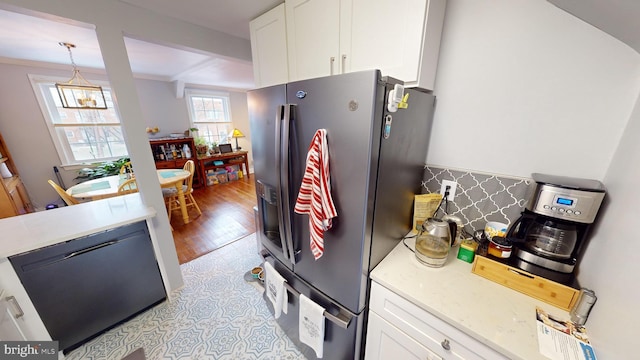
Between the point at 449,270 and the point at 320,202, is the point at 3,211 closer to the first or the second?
the point at 320,202

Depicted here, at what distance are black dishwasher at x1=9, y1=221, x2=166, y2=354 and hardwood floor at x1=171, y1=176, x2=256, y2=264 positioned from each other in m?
0.77

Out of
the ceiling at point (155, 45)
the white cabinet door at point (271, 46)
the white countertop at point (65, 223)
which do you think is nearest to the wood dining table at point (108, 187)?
the white countertop at point (65, 223)

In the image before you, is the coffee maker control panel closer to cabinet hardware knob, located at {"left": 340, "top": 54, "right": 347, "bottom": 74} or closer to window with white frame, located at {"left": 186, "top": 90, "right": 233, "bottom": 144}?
cabinet hardware knob, located at {"left": 340, "top": 54, "right": 347, "bottom": 74}

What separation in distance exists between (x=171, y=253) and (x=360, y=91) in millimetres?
2036

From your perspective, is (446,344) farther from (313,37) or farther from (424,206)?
(313,37)

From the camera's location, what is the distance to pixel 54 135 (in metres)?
3.35

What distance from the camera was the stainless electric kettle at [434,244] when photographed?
37.8 inches

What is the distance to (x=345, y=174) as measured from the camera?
830 millimetres

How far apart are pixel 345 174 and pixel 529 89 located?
3.15 feet

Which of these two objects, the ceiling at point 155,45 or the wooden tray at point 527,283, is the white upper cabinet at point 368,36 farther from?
the wooden tray at point 527,283

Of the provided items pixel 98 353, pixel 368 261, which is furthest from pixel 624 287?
pixel 98 353

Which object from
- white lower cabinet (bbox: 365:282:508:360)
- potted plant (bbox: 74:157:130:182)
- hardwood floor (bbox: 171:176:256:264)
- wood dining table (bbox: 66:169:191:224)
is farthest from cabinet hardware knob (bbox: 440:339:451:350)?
potted plant (bbox: 74:157:130:182)

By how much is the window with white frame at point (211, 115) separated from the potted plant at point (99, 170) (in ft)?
5.48

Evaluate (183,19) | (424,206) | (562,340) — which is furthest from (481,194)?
(183,19)
